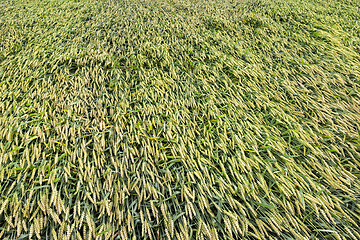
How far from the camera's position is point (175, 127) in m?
2.31

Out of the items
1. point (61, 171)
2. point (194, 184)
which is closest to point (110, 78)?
point (61, 171)

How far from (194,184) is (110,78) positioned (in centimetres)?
185

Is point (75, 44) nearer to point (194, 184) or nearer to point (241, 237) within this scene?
point (194, 184)

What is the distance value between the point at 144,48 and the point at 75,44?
108 cm

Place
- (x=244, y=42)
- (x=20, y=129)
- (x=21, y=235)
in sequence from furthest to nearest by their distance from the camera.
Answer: (x=244, y=42)
(x=20, y=129)
(x=21, y=235)

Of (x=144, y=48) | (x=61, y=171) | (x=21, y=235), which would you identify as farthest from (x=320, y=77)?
(x=21, y=235)

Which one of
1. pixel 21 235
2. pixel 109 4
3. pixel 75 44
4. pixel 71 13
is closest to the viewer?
pixel 21 235

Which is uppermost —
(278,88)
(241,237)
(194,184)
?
(278,88)

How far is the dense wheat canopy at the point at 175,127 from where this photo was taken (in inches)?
68.7

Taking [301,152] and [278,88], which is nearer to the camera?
[301,152]

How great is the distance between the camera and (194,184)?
194cm

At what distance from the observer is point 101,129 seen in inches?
88.3

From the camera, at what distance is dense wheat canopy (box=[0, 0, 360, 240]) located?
1744 millimetres

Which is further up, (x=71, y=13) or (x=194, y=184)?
(x=71, y=13)
